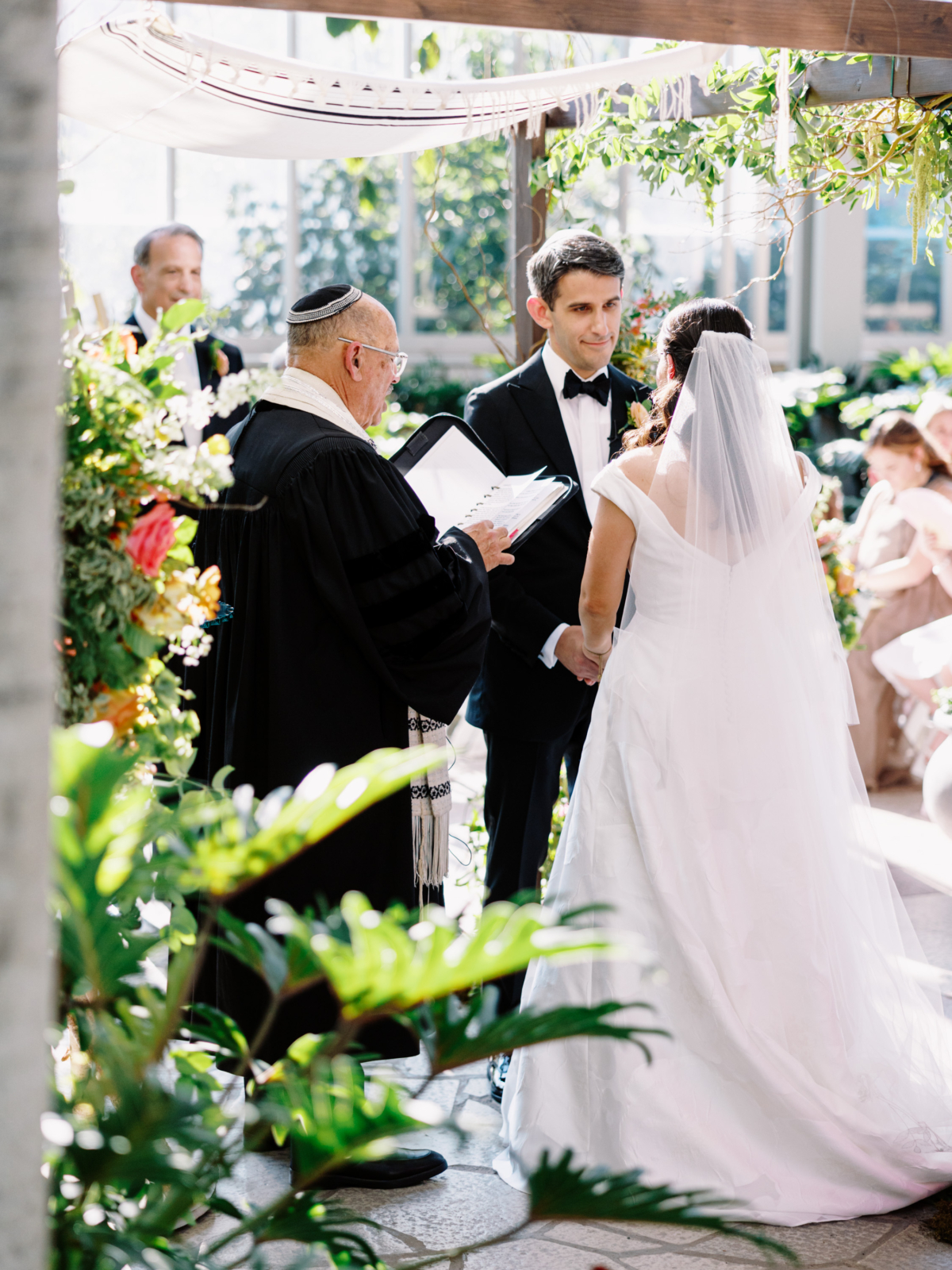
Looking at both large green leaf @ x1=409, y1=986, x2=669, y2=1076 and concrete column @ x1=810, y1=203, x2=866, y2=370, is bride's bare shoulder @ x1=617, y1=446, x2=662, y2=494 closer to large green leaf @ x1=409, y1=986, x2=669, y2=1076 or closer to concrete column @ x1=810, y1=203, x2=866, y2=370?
large green leaf @ x1=409, y1=986, x2=669, y2=1076

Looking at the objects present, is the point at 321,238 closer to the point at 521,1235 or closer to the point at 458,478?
the point at 458,478

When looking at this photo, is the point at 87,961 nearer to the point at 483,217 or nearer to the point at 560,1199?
the point at 560,1199

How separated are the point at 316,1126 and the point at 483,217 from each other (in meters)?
11.1

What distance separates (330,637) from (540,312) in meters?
1.17

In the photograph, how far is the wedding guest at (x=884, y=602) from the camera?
19.9 feet

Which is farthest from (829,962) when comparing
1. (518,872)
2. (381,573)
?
(381,573)

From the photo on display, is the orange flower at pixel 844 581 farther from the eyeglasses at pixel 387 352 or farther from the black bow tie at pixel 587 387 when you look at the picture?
the eyeglasses at pixel 387 352

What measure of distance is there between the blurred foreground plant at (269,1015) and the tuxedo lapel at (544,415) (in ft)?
7.03

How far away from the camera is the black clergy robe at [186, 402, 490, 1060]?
265cm

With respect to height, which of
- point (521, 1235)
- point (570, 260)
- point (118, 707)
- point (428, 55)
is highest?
point (428, 55)

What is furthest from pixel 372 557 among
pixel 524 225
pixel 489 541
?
pixel 524 225

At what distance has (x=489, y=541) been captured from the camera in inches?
112

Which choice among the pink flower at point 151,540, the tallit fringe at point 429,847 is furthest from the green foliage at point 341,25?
the pink flower at point 151,540

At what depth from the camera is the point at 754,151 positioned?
3.54 metres
